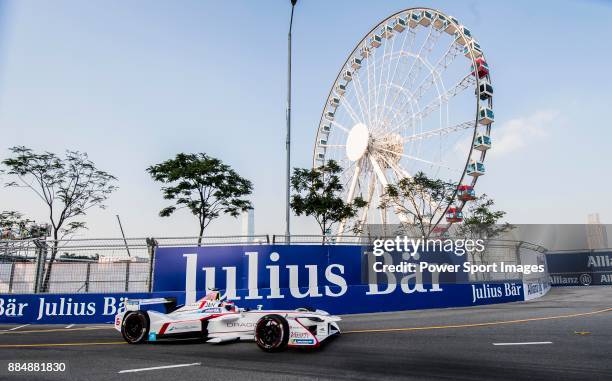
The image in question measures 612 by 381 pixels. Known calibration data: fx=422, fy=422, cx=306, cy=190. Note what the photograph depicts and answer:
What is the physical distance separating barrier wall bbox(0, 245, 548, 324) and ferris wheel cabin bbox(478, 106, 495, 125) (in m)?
21.4

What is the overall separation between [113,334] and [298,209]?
23.1 m

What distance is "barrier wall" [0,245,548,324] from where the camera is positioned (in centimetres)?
1270

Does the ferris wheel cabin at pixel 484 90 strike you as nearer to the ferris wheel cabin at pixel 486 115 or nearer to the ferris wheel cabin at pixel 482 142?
the ferris wheel cabin at pixel 486 115

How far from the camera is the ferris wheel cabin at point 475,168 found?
3169 centimetres

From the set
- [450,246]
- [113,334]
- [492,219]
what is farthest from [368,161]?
[113,334]

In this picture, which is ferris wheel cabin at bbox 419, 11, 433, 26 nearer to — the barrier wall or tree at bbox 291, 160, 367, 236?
tree at bbox 291, 160, 367, 236

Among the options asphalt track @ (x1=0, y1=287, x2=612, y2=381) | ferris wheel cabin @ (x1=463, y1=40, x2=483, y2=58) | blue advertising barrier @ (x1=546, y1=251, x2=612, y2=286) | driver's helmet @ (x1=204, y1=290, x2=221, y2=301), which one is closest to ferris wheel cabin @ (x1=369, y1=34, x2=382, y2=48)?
ferris wheel cabin @ (x1=463, y1=40, x2=483, y2=58)

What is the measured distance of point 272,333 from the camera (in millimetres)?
7449

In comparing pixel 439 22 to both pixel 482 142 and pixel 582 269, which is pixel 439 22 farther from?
pixel 582 269

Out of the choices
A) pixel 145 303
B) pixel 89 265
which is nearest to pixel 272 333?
pixel 145 303

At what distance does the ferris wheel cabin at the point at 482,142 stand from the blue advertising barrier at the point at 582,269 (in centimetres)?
1128

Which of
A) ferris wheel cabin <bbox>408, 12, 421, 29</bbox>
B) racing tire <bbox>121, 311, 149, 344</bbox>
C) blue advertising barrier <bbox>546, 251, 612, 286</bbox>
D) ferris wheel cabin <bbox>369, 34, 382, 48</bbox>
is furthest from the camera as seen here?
ferris wheel cabin <bbox>369, 34, 382, 48</bbox>

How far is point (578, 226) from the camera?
282ft

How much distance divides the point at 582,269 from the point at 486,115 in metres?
14.4
